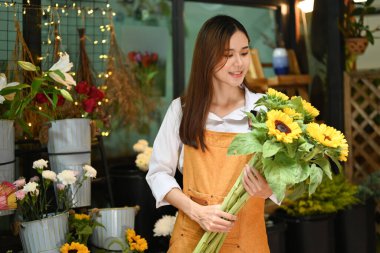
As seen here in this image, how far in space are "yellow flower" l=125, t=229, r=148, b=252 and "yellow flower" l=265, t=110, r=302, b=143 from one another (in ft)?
3.57

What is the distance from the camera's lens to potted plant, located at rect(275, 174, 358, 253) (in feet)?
12.7

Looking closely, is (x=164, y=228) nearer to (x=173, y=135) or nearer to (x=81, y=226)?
(x=81, y=226)

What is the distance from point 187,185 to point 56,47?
4.39 ft

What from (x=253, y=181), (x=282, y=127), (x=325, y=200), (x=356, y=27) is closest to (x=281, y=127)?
(x=282, y=127)

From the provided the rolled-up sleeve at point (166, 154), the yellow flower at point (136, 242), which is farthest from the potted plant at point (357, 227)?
the rolled-up sleeve at point (166, 154)

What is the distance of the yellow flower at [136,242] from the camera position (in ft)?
8.54

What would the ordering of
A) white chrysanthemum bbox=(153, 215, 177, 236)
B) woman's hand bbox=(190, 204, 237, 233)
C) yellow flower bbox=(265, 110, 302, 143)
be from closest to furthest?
yellow flower bbox=(265, 110, 302, 143) → woman's hand bbox=(190, 204, 237, 233) → white chrysanthemum bbox=(153, 215, 177, 236)

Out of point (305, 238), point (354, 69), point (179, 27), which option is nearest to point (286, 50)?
point (354, 69)

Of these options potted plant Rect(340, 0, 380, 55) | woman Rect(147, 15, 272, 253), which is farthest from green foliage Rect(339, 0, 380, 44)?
woman Rect(147, 15, 272, 253)

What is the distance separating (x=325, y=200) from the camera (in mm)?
4016

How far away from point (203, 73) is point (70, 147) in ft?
2.65

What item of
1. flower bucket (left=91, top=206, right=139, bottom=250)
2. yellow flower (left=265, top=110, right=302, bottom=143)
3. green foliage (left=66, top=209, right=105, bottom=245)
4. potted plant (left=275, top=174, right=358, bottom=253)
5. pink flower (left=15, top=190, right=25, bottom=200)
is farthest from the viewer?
potted plant (left=275, top=174, right=358, bottom=253)

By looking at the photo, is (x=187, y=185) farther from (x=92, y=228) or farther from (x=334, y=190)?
(x=334, y=190)

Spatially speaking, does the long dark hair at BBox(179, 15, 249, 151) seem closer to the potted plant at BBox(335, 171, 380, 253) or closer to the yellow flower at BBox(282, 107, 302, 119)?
the yellow flower at BBox(282, 107, 302, 119)
